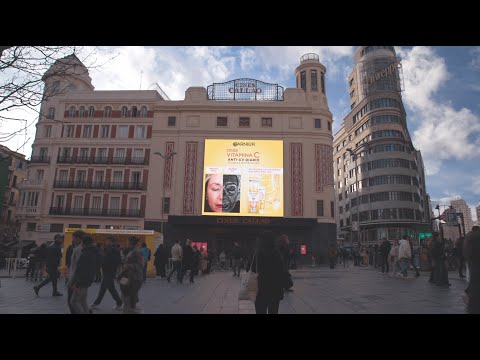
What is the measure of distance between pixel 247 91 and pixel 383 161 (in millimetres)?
28270

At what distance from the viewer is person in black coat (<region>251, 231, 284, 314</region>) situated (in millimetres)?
5090

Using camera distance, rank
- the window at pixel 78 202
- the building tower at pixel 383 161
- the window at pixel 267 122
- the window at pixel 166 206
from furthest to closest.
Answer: the building tower at pixel 383 161, the window at pixel 267 122, the window at pixel 78 202, the window at pixel 166 206

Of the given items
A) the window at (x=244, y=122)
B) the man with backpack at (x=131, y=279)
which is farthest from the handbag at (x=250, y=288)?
the window at (x=244, y=122)

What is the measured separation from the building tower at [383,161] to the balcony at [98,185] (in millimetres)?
29542

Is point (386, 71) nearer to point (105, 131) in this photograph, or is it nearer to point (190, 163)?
point (190, 163)

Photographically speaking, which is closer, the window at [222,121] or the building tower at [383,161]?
the window at [222,121]

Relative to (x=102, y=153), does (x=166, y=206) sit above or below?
below

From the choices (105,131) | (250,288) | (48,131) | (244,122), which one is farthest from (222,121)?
(250,288)

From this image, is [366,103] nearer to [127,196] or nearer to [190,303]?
[127,196]

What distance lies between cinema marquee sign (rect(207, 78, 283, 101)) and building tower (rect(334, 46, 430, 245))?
16.5m

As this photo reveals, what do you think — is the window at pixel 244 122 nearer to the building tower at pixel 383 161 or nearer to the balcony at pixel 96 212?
the balcony at pixel 96 212

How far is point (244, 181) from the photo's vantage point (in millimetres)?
32438

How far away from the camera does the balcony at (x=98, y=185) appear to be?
119 ft

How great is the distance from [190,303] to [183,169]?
27.4 m
